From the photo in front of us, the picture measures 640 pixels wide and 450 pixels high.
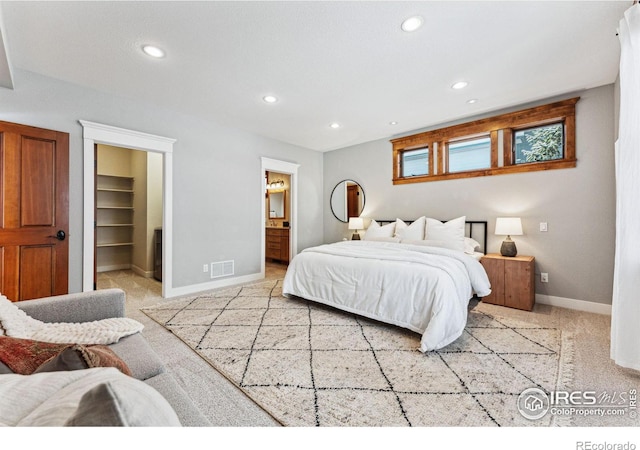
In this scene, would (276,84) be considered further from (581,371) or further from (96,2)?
(581,371)

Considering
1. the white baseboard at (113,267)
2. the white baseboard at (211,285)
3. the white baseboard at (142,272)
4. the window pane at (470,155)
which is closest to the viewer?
Result: the white baseboard at (211,285)

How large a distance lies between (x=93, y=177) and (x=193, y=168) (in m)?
1.16

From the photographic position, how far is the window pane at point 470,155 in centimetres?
391

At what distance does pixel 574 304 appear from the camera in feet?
10.6

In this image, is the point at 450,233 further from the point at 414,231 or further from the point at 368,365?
the point at 368,365

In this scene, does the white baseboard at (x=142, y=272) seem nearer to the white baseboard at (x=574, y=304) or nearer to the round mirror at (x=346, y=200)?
the round mirror at (x=346, y=200)

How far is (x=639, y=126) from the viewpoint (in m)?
1.74

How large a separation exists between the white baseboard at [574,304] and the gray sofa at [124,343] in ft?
13.4

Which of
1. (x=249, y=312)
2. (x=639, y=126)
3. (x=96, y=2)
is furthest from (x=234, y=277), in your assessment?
(x=639, y=126)

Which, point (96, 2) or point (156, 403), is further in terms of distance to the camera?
point (96, 2)

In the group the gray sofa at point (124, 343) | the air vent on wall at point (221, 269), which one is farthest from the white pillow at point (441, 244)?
the gray sofa at point (124, 343)

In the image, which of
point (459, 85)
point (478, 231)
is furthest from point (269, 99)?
point (478, 231)

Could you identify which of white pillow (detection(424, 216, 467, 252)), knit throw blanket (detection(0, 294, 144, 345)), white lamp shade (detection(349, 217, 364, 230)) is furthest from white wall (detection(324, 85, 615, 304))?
knit throw blanket (detection(0, 294, 144, 345))
